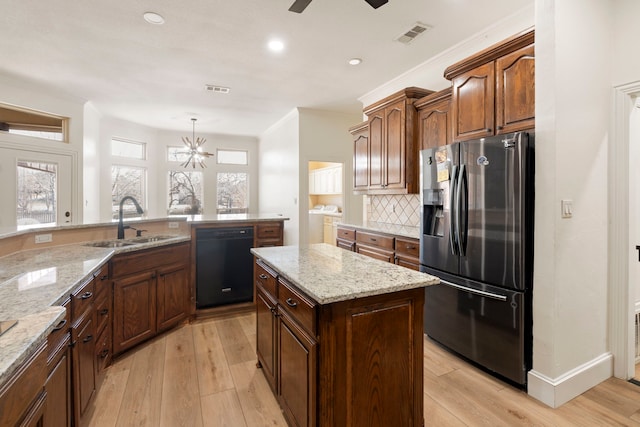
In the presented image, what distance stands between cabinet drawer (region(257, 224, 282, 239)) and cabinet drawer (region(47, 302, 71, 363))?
7.41 feet

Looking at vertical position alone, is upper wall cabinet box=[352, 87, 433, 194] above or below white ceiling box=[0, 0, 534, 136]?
below

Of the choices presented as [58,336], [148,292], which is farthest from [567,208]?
[148,292]

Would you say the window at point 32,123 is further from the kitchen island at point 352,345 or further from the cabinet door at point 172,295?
the kitchen island at point 352,345

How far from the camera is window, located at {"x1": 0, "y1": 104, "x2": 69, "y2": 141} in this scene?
4.46 m

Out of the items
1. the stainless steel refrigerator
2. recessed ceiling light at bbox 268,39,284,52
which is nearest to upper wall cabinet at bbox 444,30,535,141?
the stainless steel refrigerator

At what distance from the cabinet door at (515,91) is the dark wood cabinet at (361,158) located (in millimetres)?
2090

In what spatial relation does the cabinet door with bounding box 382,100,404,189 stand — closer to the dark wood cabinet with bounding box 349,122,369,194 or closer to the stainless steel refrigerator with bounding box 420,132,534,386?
the dark wood cabinet with bounding box 349,122,369,194

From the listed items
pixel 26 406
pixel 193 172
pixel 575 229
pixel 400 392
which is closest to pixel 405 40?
pixel 575 229

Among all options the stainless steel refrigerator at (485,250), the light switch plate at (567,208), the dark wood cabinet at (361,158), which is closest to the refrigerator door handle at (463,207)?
the stainless steel refrigerator at (485,250)

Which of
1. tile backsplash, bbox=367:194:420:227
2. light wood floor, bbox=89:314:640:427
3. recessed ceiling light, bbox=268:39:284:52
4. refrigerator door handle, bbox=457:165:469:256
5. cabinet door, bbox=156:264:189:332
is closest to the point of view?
A: light wood floor, bbox=89:314:640:427

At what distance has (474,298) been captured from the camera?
7.54 ft

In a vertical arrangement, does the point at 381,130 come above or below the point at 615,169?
above

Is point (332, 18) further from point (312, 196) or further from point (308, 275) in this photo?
point (312, 196)

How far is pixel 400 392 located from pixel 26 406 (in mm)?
1399
